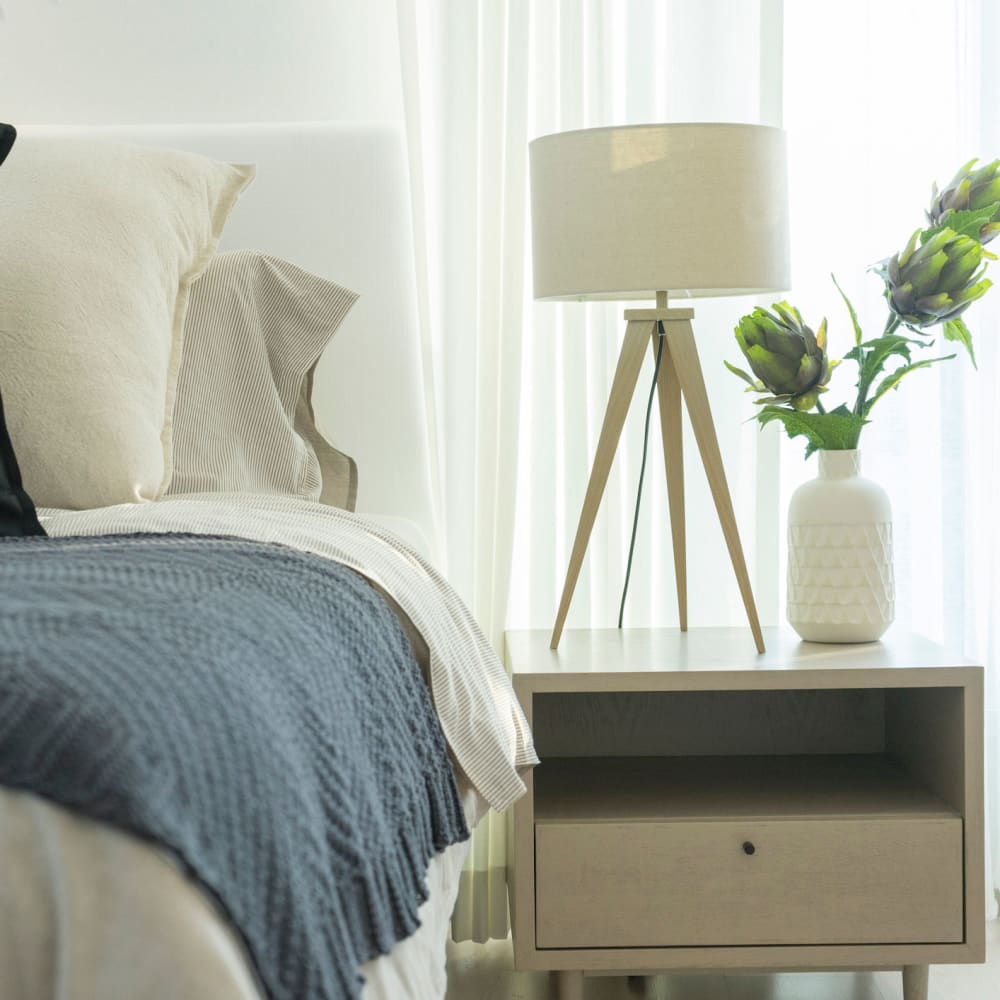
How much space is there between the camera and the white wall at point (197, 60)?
7.12 feet

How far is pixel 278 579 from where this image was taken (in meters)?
0.90

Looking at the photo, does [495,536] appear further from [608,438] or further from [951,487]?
[951,487]

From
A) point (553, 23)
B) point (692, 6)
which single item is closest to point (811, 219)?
point (692, 6)

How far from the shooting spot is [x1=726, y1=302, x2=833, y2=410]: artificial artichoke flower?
1746mm

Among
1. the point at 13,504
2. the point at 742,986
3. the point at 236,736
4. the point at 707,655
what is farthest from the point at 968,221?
the point at 236,736

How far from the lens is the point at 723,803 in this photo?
1.70 metres

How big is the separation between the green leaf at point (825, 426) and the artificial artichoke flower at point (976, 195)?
0.30 m

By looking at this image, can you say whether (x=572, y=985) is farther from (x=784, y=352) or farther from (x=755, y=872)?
(x=784, y=352)

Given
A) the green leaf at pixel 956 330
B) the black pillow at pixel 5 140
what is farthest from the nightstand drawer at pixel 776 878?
the black pillow at pixel 5 140

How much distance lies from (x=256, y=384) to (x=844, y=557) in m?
0.87

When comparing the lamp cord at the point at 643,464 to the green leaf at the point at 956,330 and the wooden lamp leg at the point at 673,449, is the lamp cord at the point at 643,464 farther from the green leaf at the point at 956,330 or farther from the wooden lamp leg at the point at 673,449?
the green leaf at the point at 956,330

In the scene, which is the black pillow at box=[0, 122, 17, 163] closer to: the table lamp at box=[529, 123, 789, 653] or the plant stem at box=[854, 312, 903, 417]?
the table lamp at box=[529, 123, 789, 653]

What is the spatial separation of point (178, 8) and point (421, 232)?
61 cm

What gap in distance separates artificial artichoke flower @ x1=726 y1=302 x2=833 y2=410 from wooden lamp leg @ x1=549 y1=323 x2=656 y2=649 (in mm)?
155
